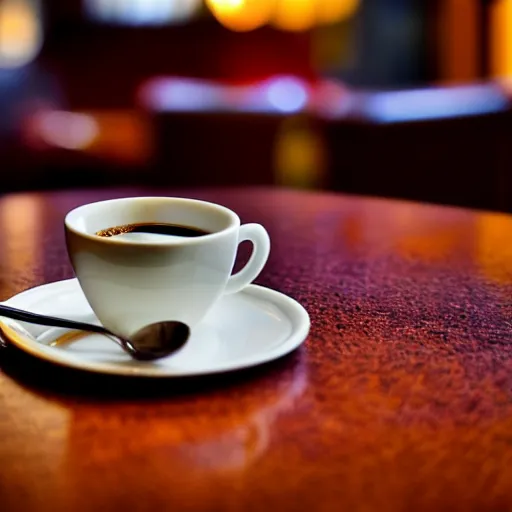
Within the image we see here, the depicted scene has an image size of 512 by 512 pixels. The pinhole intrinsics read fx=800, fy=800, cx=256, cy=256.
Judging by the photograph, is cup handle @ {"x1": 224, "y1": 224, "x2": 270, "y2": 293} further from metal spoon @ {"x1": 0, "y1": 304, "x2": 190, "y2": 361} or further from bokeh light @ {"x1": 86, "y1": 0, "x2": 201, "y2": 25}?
bokeh light @ {"x1": 86, "y1": 0, "x2": 201, "y2": 25}

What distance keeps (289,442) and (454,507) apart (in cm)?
10

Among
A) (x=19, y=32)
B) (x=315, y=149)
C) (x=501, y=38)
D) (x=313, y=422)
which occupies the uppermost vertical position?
(x=19, y=32)

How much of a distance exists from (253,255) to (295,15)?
431 cm

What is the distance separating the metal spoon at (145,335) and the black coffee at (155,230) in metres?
0.08

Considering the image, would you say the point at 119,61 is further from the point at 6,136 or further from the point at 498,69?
the point at 498,69

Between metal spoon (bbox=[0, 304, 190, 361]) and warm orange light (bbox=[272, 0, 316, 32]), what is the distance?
428cm

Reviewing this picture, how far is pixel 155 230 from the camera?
0.63 meters

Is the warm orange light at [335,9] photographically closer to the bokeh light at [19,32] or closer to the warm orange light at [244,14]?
the warm orange light at [244,14]

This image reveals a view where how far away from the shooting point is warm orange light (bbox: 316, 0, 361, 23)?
4555mm

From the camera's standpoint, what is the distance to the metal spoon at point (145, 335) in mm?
536

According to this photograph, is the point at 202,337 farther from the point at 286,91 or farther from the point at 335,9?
the point at 335,9

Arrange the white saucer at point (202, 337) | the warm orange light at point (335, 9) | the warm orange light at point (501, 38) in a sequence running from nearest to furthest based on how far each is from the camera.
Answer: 1. the white saucer at point (202, 337)
2. the warm orange light at point (501, 38)
3. the warm orange light at point (335, 9)

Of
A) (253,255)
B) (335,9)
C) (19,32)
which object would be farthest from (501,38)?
(253,255)

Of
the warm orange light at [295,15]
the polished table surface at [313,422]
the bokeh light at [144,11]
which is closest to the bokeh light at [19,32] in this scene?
the bokeh light at [144,11]
